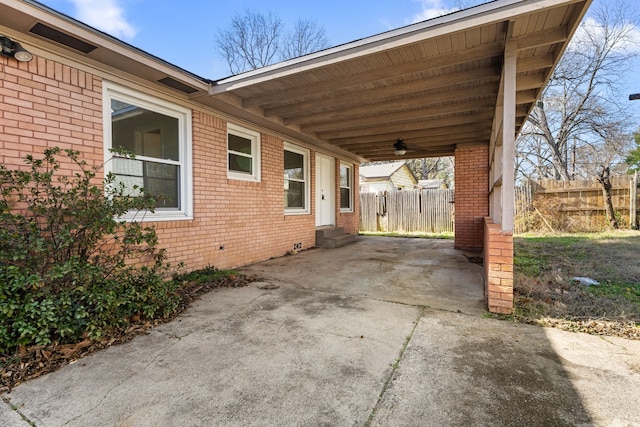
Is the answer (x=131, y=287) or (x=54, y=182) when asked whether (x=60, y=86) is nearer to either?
(x=54, y=182)

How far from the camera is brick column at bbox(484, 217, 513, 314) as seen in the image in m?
3.14

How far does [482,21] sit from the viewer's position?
2771mm

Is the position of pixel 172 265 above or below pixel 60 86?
below

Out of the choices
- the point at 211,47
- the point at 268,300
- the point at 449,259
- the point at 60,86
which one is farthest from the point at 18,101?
the point at 211,47

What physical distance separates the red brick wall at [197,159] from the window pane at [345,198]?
7.24ft

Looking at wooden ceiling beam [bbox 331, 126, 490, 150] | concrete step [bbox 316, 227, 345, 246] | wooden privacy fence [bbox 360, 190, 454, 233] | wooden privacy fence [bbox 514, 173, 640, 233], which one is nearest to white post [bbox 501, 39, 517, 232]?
wooden ceiling beam [bbox 331, 126, 490, 150]

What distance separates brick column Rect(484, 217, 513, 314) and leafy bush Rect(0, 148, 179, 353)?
3.38 m

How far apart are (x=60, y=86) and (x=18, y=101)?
1.38 ft

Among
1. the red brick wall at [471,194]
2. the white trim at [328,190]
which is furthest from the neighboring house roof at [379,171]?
the red brick wall at [471,194]

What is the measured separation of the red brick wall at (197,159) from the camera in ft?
9.77

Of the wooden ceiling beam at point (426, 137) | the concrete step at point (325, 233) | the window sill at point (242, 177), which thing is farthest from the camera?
the concrete step at point (325, 233)

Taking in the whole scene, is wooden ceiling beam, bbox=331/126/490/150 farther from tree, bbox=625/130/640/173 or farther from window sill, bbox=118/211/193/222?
tree, bbox=625/130/640/173

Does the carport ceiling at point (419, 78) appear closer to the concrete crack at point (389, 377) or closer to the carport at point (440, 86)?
the carport at point (440, 86)

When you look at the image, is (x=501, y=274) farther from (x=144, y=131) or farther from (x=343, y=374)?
(x=144, y=131)
